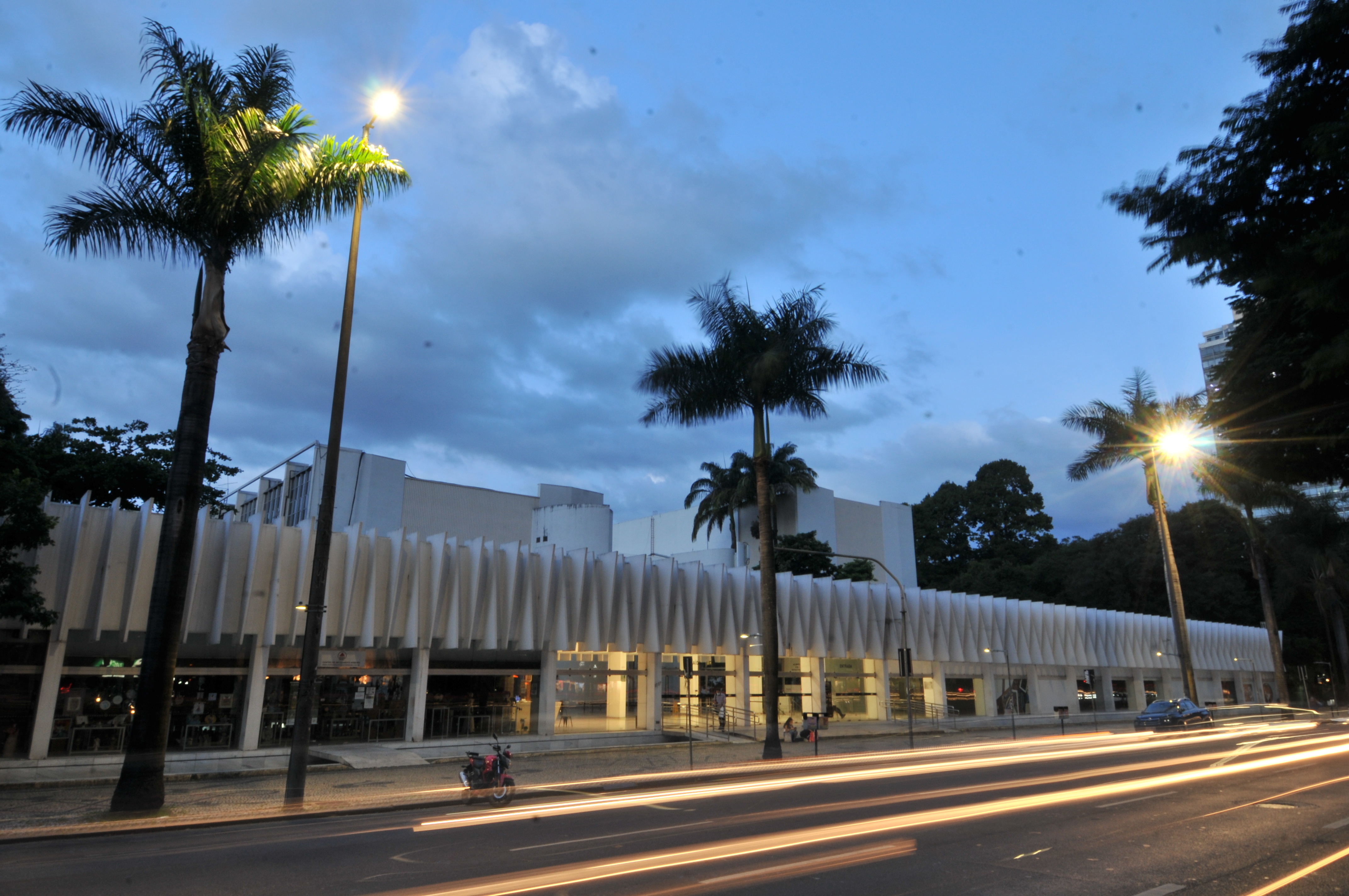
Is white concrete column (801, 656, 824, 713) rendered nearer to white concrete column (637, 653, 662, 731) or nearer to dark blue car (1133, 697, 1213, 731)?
white concrete column (637, 653, 662, 731)

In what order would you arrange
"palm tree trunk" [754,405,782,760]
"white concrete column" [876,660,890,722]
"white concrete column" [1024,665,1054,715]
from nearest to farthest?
"palm tree trunk" [754,405,782,760]
"white concrete column" [876,660,890,722]
"white concrete column" [1024,665,1054,715]

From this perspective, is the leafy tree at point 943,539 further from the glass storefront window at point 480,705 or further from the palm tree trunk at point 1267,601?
the glass storefront window at point 480,705

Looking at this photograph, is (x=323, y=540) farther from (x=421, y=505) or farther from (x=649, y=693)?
(x=421, y=505)

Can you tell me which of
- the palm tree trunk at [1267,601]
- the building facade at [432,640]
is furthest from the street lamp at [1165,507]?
the palm tree trunk at [1267,601]

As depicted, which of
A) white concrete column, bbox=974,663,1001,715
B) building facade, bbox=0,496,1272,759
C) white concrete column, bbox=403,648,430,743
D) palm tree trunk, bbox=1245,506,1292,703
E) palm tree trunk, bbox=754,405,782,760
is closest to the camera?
building facade, bbox=0,496,1272,759

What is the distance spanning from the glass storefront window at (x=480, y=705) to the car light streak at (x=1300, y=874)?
2448cm

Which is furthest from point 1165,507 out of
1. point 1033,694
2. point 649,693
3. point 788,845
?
point 788,845

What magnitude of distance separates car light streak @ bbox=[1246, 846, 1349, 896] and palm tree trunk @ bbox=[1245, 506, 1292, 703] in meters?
47.3

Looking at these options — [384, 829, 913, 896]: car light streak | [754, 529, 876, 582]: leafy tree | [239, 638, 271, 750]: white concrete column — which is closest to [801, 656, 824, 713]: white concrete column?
[754, 529, 876, 582]: leafy tree

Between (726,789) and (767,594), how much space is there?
9052 mm

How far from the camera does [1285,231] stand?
376 inches

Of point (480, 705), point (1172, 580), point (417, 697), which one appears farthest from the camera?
point (1172, 580)

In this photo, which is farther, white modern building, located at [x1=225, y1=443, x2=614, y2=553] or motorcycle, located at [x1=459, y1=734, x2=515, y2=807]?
white modern building, located at [x1=225, y1=443, x2=614, y2=553]

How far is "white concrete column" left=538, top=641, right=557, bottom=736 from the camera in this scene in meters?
31.0
